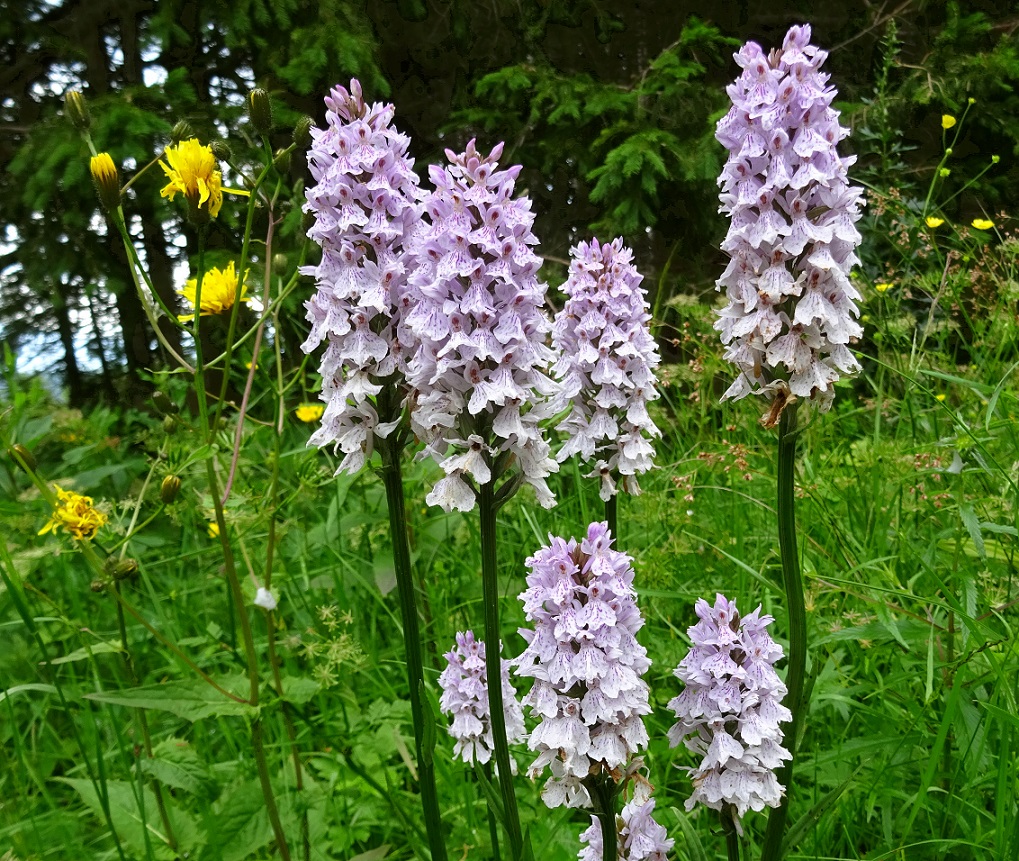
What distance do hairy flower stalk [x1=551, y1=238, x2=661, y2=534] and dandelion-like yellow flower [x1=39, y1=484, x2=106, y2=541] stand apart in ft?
3.91

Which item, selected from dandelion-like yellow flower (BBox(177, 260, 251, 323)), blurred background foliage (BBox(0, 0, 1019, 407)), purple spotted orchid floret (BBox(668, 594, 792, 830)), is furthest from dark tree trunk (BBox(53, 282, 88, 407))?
purple spotted orchid floret (BBox(668, 594, 792, 830))

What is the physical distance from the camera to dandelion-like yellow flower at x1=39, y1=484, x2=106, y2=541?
6.08 feet

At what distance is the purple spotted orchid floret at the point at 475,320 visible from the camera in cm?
134

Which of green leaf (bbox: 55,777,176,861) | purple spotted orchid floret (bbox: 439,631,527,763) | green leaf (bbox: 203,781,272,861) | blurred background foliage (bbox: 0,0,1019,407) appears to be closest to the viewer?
purple spotted orchid floret (bbox: 439,631,527,763)

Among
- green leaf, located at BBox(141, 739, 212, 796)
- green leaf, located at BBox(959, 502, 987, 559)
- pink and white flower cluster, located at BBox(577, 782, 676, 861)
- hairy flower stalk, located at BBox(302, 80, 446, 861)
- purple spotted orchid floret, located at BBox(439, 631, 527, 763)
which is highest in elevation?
hairy flower stalk, located at BBox(302, 80, 446, 861)

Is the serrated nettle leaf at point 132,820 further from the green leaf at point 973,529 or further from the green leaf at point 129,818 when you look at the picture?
the green leaf at point 973,529

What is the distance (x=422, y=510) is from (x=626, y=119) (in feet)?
13.3

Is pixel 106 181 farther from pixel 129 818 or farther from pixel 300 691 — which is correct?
pixel 129 818

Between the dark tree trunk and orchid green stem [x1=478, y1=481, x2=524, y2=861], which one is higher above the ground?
the dark tree trunk

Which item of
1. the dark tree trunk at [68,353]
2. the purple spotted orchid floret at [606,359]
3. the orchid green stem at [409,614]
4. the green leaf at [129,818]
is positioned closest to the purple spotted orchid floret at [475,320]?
the orchid green stem at [409,614]

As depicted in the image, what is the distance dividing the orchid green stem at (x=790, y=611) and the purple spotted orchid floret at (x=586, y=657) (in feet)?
1.05

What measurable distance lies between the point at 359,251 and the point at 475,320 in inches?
10.6

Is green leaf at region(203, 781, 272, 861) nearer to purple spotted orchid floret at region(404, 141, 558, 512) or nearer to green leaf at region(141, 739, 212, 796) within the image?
green leaf at region(141, 739, 212, 796)

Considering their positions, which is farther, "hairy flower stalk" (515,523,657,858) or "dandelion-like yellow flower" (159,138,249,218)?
"dandelion-like yellow flower" (159,138,249,218)
